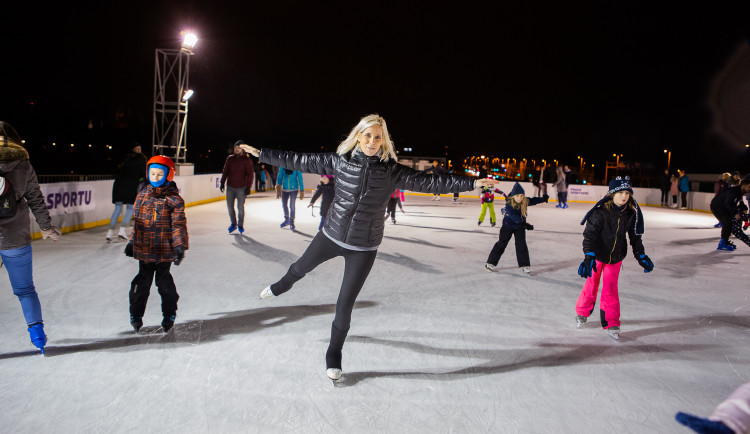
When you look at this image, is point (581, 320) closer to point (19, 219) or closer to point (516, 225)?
point (516, 225)

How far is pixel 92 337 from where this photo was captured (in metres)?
3.60

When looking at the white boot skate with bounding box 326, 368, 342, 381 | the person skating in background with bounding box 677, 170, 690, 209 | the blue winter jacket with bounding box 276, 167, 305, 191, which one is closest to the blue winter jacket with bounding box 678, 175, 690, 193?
the person skating in background with bounding box 677, 170, 690, 209

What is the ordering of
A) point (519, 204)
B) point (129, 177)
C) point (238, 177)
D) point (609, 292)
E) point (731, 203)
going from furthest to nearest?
point (731, 203) → point (238, 177) → point (129, 177) → point (519, 204) → point (609, 292)

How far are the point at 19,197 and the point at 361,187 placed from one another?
2.20 m

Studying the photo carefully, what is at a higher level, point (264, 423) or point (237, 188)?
point (237, 188)

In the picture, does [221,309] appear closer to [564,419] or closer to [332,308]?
[332,308]

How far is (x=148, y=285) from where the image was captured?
3.67 meters

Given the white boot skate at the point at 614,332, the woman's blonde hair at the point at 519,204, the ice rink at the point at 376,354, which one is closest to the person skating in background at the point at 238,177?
the ice rink at the point at 376,354

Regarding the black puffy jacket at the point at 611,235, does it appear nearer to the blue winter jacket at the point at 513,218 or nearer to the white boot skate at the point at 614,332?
→ the white boot skate at the point at 614,332

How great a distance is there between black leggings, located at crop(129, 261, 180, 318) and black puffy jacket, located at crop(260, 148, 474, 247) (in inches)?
51.0

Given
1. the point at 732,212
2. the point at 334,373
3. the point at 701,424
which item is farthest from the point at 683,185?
the point at 701,424

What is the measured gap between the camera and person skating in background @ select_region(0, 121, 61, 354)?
3047mm

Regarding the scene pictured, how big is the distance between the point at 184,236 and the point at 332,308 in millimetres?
1566

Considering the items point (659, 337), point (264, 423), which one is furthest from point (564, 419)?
point (659, 337)
